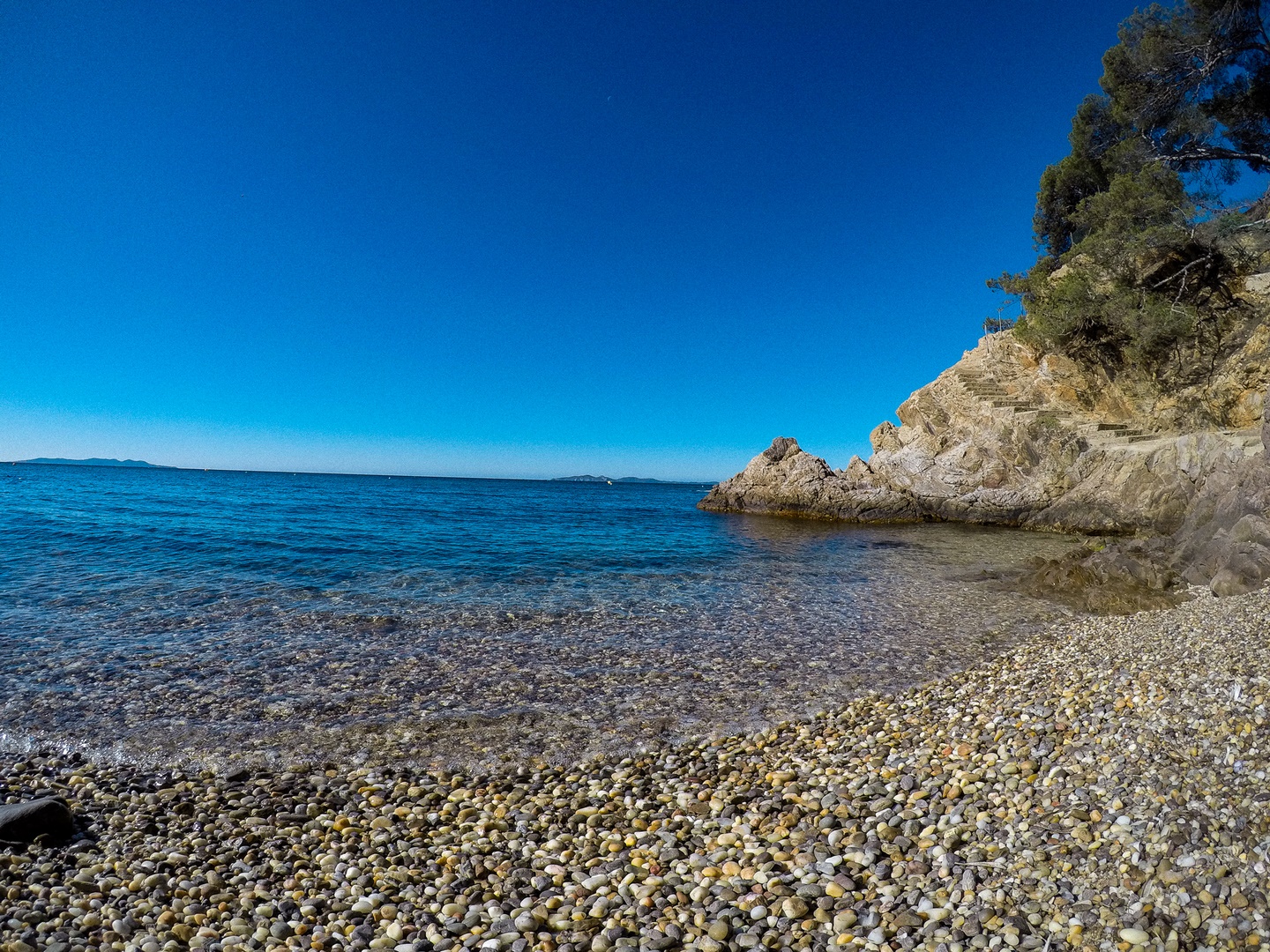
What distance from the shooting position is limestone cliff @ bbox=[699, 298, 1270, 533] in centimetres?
3070

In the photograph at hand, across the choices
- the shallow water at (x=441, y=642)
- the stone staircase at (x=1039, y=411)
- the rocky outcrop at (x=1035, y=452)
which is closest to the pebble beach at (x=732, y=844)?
the shallow water at (x=441, y=642)

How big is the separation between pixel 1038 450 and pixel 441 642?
140ft

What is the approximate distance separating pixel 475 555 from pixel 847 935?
21.4 m

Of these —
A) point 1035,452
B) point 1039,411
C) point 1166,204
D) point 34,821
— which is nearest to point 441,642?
point 34,821

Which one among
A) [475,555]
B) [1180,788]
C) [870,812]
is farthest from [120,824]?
[475,555]

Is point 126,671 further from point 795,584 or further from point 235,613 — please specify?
point 795,584

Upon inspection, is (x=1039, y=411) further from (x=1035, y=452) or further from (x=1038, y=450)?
(x=1035, y=452)

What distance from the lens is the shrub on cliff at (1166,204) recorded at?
28.7 meters

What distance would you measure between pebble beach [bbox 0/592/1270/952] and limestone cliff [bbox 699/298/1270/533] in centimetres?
2649

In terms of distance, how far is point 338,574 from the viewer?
1853 cm

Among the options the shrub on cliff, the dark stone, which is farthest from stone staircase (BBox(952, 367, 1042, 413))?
the dark stone

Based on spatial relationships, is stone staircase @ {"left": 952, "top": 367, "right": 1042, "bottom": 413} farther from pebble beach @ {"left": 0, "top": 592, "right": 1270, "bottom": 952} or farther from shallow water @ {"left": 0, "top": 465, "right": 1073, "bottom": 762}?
pebble beach @ {"left": 0, "top": 592, "right": 1270, "bottom": 952}

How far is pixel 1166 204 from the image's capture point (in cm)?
2970

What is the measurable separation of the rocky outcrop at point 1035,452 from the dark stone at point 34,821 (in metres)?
32.1
